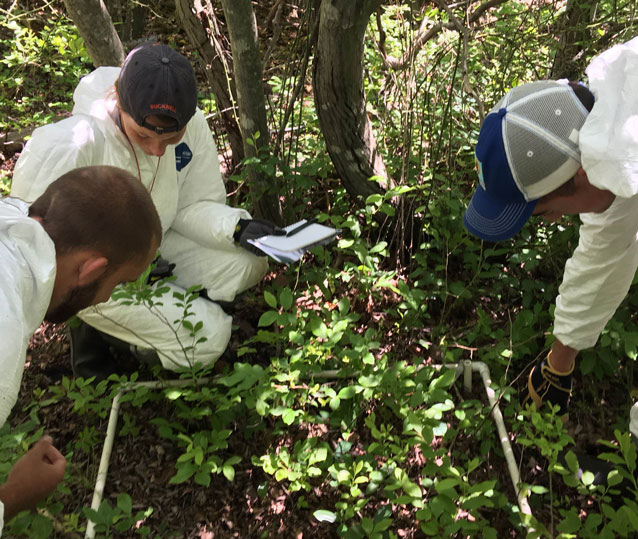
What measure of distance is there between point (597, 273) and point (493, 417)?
2.43ft

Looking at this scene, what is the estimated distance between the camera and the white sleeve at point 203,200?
2979mm

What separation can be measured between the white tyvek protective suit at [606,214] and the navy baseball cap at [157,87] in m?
1.54

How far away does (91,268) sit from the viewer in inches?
61.7

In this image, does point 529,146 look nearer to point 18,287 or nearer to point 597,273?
point 597,273

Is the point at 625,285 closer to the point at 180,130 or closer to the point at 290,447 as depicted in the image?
the point at 290,447

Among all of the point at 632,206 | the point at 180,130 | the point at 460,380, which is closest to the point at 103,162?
the point at 180,130

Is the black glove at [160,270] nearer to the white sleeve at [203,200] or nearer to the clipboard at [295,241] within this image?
the white sleeve at [203,200]

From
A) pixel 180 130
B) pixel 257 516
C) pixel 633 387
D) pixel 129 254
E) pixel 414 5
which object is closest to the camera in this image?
pixel 129 254

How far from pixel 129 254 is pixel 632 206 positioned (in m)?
1.56

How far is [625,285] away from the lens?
2.20 metres

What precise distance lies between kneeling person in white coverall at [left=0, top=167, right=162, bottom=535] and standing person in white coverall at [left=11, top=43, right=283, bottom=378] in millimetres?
887

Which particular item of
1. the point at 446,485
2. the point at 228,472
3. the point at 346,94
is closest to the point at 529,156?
the point at 446,485

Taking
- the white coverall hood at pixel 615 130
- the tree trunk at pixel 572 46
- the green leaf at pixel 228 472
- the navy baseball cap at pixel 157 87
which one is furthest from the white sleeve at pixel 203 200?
the tree trunk at pixel 572 46

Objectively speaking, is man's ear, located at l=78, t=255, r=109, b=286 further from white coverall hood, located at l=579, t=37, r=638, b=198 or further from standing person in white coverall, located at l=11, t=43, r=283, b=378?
white coverall hood, located at l=579, t=37, r=638, b=198
